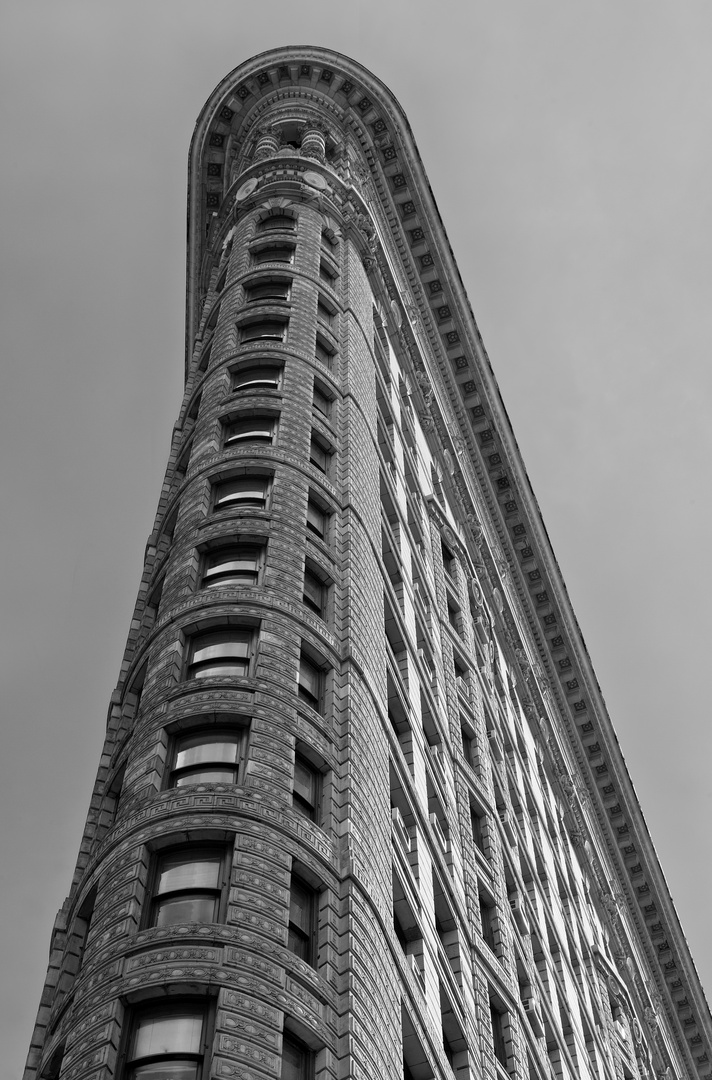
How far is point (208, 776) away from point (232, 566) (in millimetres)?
7006

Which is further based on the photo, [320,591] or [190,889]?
[320,591]

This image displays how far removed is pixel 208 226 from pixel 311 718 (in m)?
44.2

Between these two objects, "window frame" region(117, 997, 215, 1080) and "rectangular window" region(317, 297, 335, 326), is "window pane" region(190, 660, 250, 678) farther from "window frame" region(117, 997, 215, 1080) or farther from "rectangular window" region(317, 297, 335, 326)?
"rectangular window" region(317, 297, 335, 326)

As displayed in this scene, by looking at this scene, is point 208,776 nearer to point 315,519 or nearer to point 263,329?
point 315,519

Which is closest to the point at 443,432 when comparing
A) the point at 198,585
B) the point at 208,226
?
the point at 208,226

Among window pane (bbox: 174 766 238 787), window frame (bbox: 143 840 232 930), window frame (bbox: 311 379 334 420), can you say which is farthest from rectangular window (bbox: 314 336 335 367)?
window frame (bbox: 143 840 232 930)

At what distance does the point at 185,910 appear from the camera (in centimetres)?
2202

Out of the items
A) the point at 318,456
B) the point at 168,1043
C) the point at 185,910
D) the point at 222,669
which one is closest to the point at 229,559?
the point at 222,669

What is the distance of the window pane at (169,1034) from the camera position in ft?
64.5

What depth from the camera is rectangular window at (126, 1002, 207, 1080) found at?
1933 centimetres

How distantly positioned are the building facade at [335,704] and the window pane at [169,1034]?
0.04 m

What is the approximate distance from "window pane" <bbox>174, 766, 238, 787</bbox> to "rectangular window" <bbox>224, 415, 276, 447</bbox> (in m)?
12.5

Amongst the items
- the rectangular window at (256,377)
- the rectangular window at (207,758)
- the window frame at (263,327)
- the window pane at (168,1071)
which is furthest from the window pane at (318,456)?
the window pane at (168,1071)

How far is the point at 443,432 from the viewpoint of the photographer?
62.9 metres
